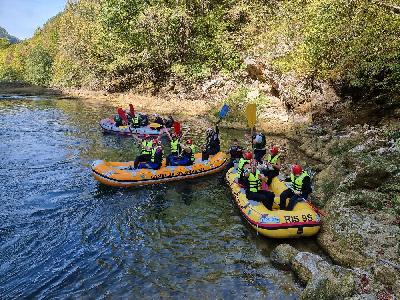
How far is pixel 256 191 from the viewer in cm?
1101

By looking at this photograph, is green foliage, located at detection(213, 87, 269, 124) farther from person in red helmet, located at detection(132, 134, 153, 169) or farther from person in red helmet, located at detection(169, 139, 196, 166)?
person in red helmet, located at detection(132, 134, 153, 169)

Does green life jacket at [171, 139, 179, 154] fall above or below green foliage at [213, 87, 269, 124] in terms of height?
below

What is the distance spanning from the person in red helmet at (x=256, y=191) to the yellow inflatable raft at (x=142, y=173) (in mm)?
3474

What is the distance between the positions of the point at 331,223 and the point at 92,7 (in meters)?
37.3

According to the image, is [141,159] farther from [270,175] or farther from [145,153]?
[270,175]

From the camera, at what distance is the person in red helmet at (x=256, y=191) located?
1070 centimetres

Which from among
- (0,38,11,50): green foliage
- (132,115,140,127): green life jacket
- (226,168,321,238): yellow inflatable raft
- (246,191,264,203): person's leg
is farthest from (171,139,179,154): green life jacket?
(0,38,11,50): green foliage

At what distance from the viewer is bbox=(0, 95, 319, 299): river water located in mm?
8180

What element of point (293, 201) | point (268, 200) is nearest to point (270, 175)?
point (268, 200)

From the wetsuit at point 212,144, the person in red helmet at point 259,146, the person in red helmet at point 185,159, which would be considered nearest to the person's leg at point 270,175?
the person in red helmet at point 259,146

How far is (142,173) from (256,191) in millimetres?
4228

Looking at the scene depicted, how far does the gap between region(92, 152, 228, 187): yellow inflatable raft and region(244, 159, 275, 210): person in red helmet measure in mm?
3474

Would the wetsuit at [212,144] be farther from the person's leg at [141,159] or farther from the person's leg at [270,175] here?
the person's leg at [270,175]

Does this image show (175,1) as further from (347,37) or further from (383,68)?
(383,68)
